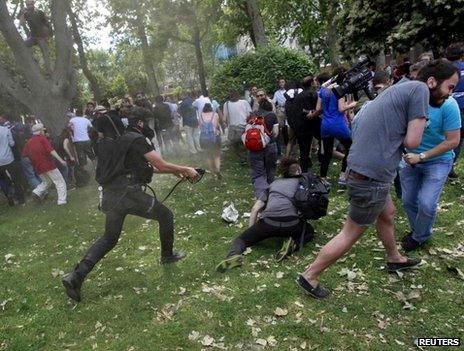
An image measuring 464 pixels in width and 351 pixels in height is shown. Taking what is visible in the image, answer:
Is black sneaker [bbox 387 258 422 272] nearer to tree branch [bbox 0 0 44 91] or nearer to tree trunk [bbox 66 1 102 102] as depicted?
tree branch [bbox 0 0 44 91]

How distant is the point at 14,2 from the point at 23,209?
858 centimetres

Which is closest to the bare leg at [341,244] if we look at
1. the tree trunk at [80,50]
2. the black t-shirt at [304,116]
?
the black t-shirt at [304,116]

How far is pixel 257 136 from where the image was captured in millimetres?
6684

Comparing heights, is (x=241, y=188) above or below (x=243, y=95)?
below

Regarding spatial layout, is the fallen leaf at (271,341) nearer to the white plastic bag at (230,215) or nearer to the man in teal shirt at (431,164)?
the man in teal shirt at (431,164)

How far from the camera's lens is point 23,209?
9.77 metres

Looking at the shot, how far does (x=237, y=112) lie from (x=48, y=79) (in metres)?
5.45

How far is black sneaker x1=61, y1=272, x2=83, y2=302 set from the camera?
15.6 ft

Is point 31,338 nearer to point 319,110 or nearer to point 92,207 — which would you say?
point 92,207

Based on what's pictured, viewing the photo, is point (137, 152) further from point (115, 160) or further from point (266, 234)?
point (266, 234)

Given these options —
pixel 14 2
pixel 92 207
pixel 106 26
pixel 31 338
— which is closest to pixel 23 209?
pixel 92 207

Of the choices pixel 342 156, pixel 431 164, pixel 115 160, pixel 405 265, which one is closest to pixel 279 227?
pixel 405 265
